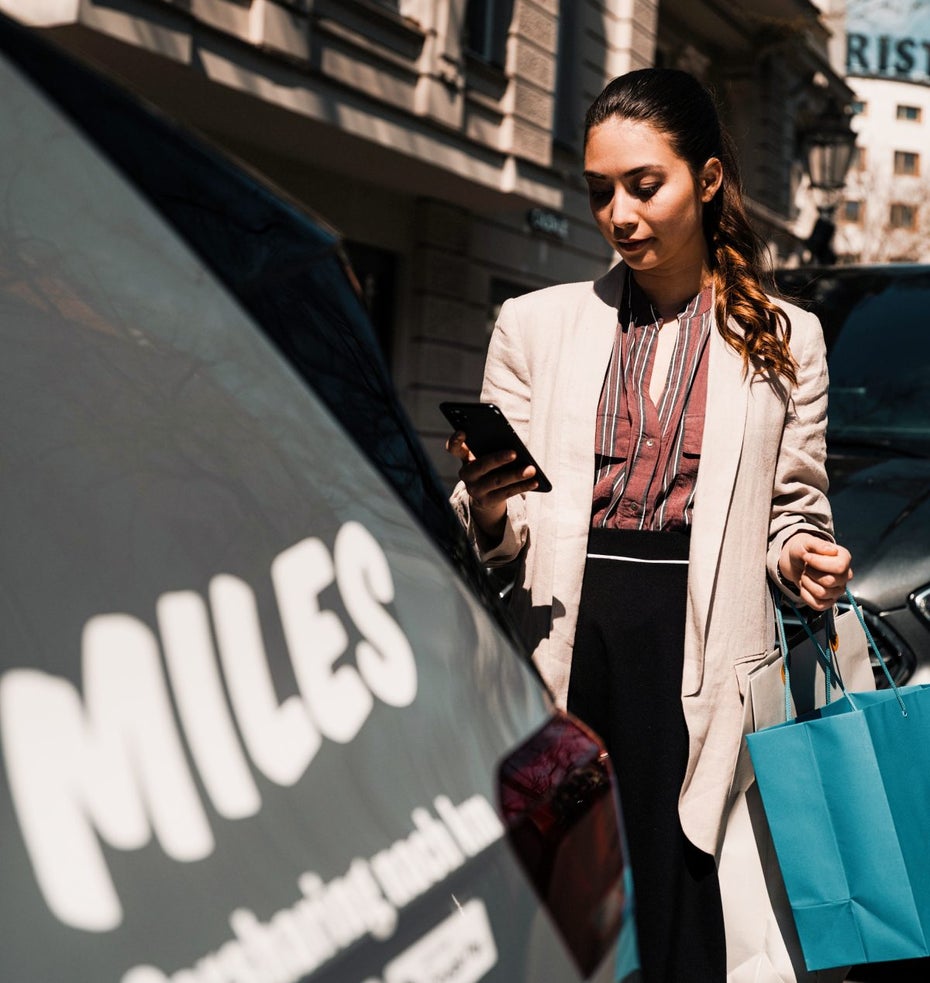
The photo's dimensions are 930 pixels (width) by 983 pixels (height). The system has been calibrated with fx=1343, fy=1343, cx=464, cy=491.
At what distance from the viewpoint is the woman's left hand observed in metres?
2.17

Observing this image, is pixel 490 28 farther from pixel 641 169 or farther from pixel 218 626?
pixel 218 626

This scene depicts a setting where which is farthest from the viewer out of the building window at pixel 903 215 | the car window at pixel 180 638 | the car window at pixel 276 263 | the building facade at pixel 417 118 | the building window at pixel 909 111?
→ the building window at pixel 909 111

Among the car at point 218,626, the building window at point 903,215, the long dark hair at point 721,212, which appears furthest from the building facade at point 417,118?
the building window at point 903,215

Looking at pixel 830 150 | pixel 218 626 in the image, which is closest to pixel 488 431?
pixel 218 626

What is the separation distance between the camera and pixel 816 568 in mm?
2201

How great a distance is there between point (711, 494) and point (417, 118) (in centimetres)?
979

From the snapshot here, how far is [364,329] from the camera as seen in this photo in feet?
3.69

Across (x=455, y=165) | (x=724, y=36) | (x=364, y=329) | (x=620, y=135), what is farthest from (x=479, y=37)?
(x=364, y=329)

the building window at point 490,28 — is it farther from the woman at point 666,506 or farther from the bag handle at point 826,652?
the bag handle at point 826,652

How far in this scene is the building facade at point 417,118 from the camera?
9039mm

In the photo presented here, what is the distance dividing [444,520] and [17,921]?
517mm

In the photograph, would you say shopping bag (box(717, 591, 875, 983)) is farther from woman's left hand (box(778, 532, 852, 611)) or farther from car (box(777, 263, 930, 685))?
car (box(777, 263, 930, 685))

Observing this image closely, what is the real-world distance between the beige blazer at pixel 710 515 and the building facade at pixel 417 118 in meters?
5.41

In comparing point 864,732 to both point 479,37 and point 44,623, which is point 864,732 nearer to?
point 44,623
